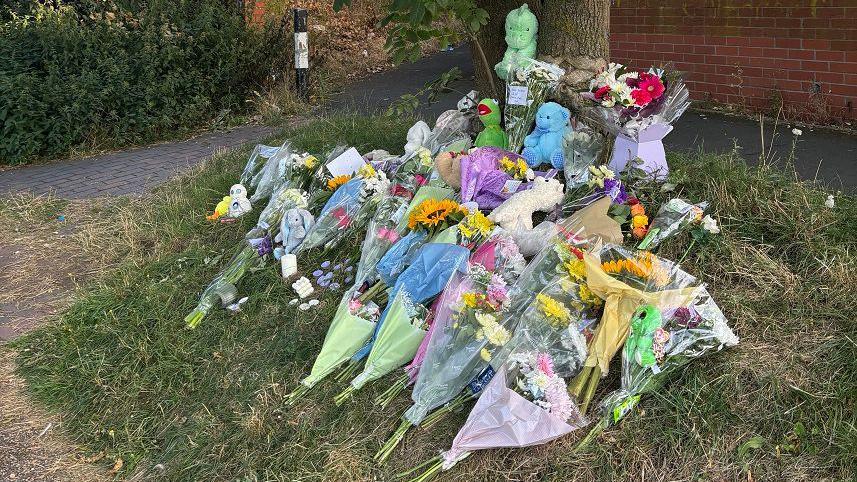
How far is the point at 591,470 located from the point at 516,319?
2.19ft

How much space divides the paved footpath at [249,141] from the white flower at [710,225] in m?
2.17

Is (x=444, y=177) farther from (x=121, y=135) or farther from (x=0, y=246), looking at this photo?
(x=121, y=135)

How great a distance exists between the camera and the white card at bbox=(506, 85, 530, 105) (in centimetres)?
437

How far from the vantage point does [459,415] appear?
2895 millimetres

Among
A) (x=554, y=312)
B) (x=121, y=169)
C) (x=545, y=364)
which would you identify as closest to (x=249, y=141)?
(x=121, y=169)

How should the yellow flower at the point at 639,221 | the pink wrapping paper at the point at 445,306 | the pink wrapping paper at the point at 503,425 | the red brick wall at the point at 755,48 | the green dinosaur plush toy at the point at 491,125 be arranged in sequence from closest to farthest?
1. the pink wrapping paper at the point at 503,425
2. the pink wrapping paper at the point at 445,306
3. the yellow flower at the point at 639,221
4. the green dinosaur plush toy at the point at 491,125
5. the red brick wall at the point at 755,48

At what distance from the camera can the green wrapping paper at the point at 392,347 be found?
3158 millimetres

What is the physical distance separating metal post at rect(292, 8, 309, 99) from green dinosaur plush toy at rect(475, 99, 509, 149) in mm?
4791

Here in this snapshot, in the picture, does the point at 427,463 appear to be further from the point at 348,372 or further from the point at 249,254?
the point at 249,254

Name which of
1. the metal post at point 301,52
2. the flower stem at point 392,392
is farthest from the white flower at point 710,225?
the metal post at point 301,52

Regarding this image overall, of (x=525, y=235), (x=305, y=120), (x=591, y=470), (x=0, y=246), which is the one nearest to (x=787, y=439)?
(x=591, y=470)

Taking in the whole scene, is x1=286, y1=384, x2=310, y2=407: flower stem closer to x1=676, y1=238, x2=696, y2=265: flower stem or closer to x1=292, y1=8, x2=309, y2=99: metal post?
x1=676, y1=238, x2=696, y2=265: flower stem

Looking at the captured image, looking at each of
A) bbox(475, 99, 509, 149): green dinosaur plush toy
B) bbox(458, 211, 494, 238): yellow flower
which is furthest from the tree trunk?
bbox(458, 211, 494, 238): yellow flower

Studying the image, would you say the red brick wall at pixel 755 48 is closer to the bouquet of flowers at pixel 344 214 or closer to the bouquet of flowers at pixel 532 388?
the bouquet of flowers at pixel 344 214
